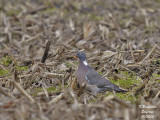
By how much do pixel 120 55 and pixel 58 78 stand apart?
197 cm

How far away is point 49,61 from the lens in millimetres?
8203

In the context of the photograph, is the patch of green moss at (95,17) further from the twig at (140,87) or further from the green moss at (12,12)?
the twig at (140,87)

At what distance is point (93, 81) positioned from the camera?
7.25 meters

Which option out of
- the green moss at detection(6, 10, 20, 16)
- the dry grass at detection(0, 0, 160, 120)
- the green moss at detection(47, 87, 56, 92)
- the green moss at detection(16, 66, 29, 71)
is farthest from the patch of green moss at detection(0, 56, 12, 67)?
the green moss at detection(6, 10, 20, 16)

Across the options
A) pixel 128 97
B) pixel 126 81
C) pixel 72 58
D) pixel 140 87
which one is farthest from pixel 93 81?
pixel 72 58

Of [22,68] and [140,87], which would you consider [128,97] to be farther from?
[22,68]

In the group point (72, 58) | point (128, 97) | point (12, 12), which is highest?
point (12, 12)

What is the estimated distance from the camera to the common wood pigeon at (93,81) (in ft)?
22.9

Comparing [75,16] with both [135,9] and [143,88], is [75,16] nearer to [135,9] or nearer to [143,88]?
[135,9]

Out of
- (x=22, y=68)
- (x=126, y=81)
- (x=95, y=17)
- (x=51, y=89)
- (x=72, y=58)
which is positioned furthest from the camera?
(x=95, y=17)

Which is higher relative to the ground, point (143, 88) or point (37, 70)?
point (37, 70)

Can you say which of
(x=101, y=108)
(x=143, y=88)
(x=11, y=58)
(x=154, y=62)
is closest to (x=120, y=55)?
(x=154, y=62)

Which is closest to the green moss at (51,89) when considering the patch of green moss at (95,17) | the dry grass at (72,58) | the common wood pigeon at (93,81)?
the dry grass at (72,58)

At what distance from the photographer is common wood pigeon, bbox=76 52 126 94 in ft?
22.9
